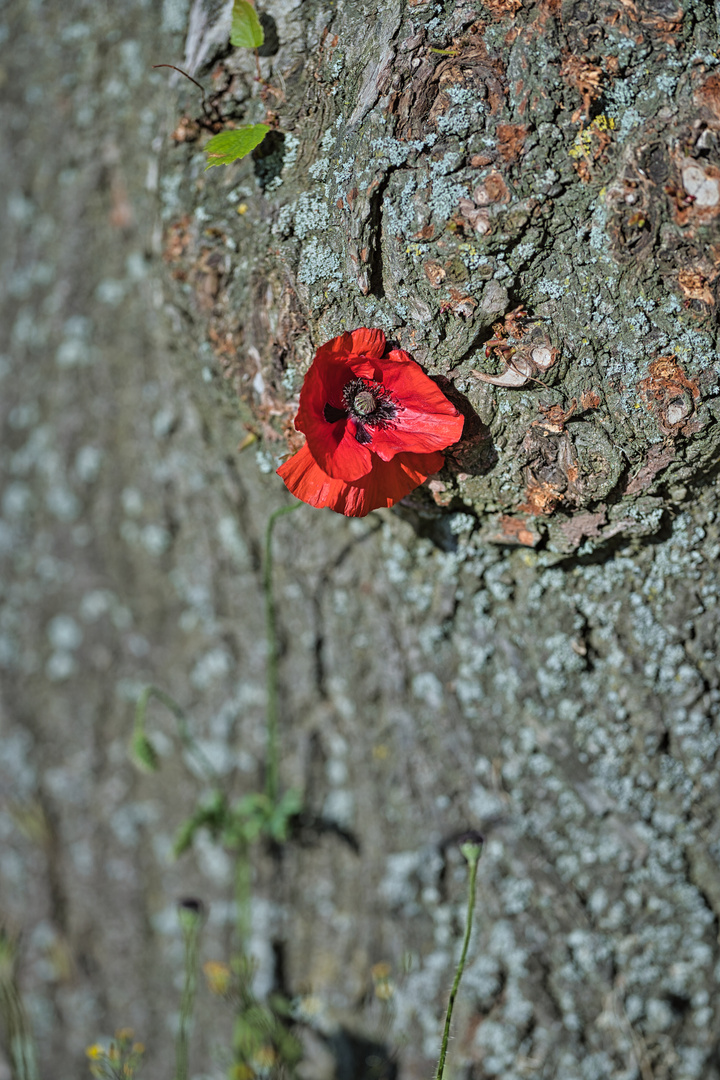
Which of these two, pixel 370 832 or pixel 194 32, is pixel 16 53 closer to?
pixel 194 32

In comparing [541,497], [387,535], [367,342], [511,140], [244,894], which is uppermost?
[511,140]

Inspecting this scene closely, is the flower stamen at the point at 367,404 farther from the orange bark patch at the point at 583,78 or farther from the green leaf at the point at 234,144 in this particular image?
the orange bark patch at the point at 583,78

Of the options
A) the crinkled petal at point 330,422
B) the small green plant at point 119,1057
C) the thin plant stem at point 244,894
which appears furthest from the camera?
the thin plant stem at point 244,894

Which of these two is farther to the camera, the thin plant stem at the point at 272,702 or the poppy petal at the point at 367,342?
the thin plant stem at the point at 272,702

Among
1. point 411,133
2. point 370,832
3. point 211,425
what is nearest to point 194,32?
point 411,133

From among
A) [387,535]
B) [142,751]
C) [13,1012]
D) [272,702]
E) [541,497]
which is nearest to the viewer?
[541,497]

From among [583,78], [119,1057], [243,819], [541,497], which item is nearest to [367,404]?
[541,497]

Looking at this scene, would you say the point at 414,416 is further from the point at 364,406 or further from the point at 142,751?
the point at 142,751

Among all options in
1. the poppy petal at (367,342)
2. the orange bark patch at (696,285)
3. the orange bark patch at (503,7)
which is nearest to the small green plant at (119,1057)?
the poppy petal at (367,342)
